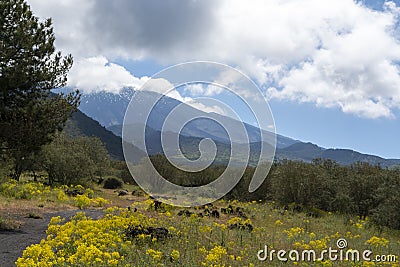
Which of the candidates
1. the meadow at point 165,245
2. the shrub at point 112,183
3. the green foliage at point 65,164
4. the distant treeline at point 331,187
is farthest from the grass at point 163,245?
the shrub at point 112,183

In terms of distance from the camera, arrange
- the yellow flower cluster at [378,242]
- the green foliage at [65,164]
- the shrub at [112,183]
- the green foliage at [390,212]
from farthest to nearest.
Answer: the shrub at [112,183] < the green foliage at [65,164] < the green foliage at [390,212] < the yellow flower cluster at [378,242]

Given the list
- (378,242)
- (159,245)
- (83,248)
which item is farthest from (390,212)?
(83,248)

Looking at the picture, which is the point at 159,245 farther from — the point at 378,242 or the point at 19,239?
the point at 378,242

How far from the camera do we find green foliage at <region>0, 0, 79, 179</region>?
13578 millimetres

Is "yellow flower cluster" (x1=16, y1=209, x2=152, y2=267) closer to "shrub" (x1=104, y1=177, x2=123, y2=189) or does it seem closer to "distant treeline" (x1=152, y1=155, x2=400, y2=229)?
"distant treeline" (x1=152, y1=155, x2=400, y2=229)

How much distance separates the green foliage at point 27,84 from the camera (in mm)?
13578

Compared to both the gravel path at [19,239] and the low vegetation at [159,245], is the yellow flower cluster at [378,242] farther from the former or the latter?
the gravel path at [19,239]

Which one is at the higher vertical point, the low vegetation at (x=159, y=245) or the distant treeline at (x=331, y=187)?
the distant treeline at (x=331, y=187)

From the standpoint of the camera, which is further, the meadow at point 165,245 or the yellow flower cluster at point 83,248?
the meadow at point 165,245

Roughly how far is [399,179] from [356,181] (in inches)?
179

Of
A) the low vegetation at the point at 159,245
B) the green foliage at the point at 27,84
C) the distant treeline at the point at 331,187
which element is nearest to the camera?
the low vegetation at the point at 159,245

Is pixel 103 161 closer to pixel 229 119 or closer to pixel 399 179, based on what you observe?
Result: pixel 399 179

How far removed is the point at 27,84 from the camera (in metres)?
14.4

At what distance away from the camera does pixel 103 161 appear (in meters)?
48.1
